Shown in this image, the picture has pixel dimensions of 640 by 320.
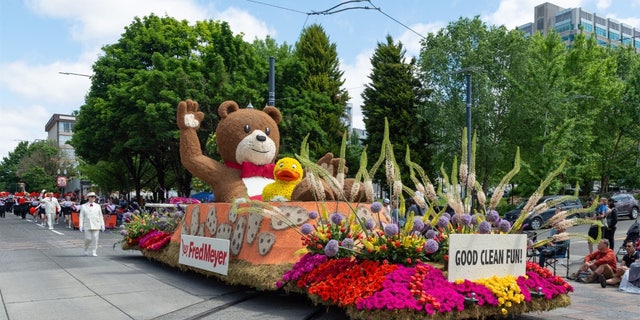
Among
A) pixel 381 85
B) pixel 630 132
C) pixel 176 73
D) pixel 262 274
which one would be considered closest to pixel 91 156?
pixel 176 73

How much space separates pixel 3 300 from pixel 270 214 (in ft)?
14.2

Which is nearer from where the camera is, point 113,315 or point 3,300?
point 113,315

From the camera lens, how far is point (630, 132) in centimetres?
3691

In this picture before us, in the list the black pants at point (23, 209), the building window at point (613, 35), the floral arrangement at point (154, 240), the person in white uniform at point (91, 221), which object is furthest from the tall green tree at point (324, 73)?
the building window at point (613, 35)

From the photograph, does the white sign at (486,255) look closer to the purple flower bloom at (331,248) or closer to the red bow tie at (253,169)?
the purple flower bloom at (331,248)

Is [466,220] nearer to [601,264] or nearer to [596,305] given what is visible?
[596,305]

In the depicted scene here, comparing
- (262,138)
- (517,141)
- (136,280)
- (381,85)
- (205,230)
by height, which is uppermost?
(381,85)

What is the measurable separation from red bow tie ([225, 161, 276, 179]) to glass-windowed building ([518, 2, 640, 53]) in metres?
85.4

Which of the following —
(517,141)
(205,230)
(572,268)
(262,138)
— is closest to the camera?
(205,230)

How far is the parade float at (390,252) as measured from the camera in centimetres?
628

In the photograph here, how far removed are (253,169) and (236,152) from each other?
18.4 inches

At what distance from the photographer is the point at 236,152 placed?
445 inches

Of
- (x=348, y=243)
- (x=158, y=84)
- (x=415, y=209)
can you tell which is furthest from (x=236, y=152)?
(x=158, y=84)

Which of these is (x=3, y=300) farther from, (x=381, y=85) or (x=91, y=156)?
(x=381, y=85)
